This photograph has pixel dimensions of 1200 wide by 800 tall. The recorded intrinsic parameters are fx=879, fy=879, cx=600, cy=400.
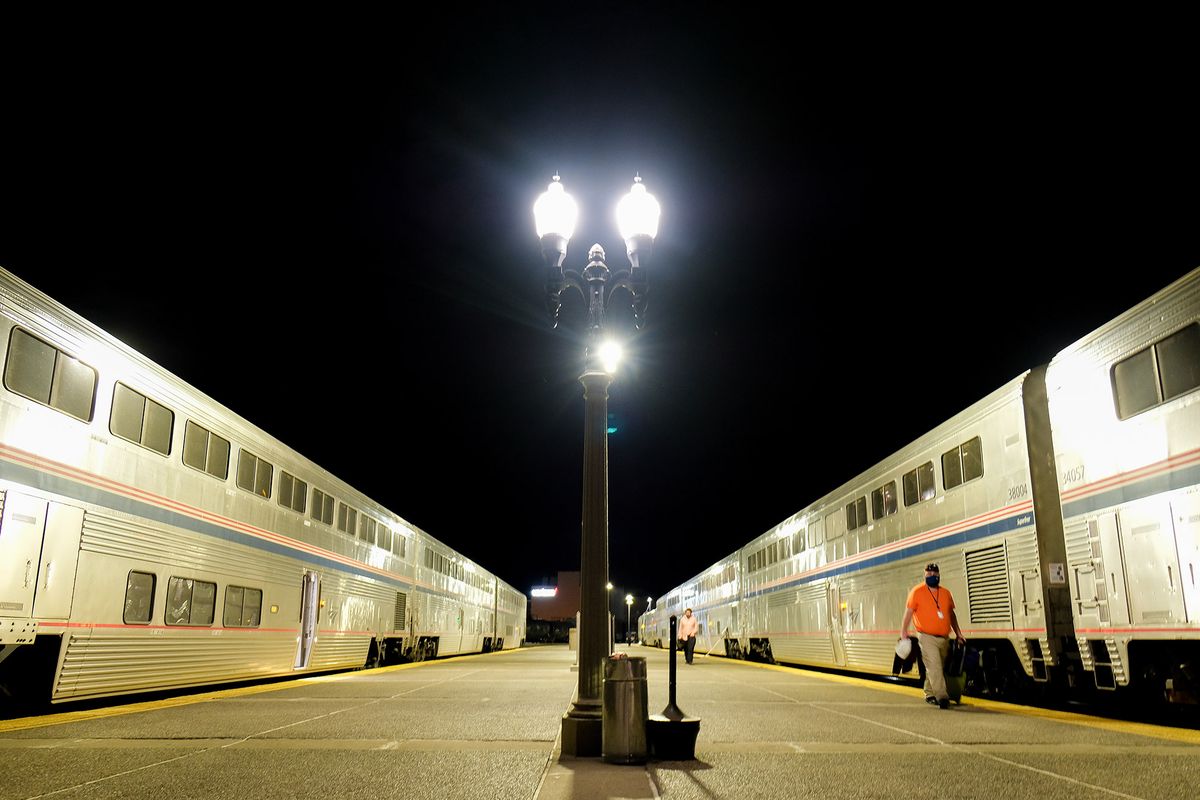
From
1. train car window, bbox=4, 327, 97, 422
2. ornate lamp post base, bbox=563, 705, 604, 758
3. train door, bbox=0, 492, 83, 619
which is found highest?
train car window, bbox=4, 327, 97, 422

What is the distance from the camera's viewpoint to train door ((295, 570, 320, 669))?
15906mm

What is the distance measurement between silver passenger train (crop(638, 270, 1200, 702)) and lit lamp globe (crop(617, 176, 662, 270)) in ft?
15.6

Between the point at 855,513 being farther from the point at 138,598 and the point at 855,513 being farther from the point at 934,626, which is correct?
the point at 138,598

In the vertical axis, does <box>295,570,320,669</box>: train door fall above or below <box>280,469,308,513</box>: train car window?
below

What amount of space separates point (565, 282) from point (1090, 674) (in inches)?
279

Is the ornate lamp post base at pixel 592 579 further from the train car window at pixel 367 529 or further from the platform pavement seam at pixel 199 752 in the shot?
the train car window at pixel 367 529

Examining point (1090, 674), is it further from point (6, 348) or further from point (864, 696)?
point (6, 348)

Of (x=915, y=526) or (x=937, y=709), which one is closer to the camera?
(x=937, y=709)

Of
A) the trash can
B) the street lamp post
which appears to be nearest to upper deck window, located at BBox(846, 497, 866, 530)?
Answer: the street lamp post

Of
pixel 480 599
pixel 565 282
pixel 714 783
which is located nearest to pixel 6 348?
pixel 565 282

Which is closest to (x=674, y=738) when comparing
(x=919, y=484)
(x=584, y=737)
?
(x=584, y=737)

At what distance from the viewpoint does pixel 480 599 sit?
3894 cm

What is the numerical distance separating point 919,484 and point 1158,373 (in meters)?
6.15

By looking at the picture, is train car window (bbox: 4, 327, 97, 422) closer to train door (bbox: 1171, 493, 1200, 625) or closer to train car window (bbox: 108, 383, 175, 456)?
train car window (bbox: 108, 383, 175, 456)
